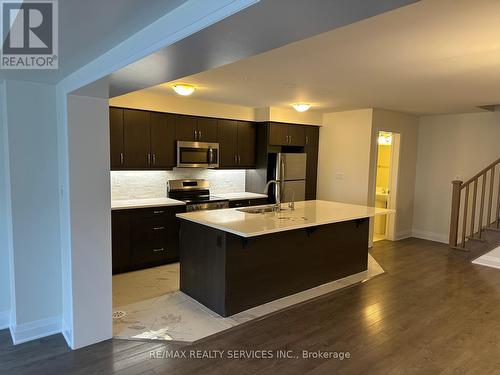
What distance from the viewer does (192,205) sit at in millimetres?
5059

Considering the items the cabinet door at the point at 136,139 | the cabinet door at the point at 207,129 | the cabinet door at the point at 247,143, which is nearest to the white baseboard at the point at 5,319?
the cabinet door at the point at 136,139

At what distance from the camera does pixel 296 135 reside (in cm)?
631

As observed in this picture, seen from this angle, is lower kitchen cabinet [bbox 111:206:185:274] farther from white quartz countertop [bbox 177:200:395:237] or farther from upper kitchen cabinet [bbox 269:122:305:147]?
upper kitchen cabinet [bbox 269:122:305:147]

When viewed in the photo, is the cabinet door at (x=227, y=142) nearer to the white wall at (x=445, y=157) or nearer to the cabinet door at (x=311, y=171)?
the cabinet door at (x=311, y=171)

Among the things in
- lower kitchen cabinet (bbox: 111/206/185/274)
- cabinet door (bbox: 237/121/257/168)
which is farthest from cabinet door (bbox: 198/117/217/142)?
lower kitchen cabinet (bbox: 111/206/185/274)

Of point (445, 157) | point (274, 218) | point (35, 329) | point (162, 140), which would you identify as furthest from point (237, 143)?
point (445, 157)

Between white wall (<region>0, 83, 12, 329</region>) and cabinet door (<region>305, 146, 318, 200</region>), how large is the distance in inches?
191

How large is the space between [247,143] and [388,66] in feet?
10.8

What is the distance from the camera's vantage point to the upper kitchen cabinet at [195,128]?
17.0 feet

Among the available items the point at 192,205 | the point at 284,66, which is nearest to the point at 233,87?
the point at 284,66

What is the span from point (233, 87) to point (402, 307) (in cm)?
316

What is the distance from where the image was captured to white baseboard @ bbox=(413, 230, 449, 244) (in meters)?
6.61

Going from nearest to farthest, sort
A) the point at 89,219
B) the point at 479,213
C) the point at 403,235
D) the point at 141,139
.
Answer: the point at 89,219 → the point at 141,139 → the point at 479,213 → the point at 403,235

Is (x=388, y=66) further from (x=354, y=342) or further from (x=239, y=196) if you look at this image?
(x=239, y=196)
